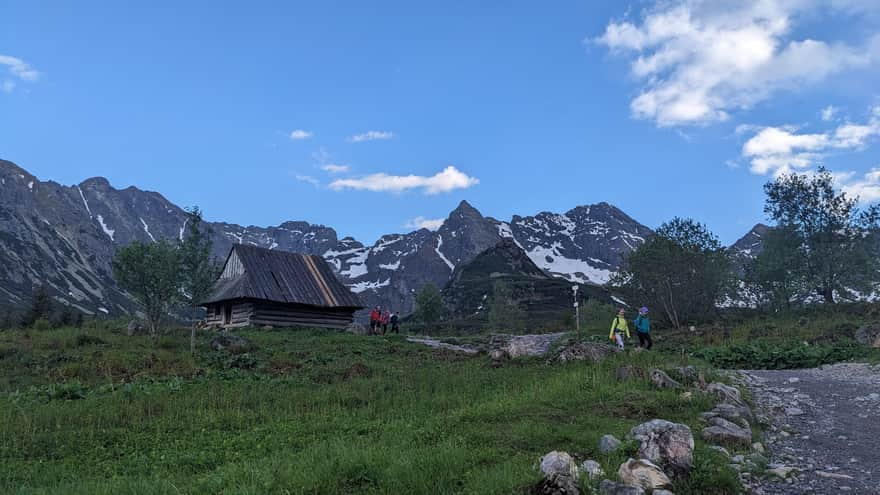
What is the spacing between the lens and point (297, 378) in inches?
677

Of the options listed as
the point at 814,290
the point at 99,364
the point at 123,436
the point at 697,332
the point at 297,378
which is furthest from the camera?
the point at 814,290

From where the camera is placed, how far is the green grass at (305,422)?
709 cm

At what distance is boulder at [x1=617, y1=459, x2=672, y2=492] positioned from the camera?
261 inches

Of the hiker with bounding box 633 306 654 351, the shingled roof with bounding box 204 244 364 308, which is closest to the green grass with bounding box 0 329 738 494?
the hiker with bounding box 633 306 654 351

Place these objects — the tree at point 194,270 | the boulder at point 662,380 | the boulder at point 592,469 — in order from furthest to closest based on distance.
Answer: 1. the tree at point 194,270
2. the boulder at point 662,380
3. the boulder at point 592,469

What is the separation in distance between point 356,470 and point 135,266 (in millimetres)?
22265

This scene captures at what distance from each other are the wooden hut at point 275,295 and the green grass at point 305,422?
63.0 ft

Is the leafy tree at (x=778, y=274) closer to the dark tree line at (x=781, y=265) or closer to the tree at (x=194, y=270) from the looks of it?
the dark tree line at (x=781, y=265)

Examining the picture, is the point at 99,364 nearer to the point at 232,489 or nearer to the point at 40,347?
the point at 40,347

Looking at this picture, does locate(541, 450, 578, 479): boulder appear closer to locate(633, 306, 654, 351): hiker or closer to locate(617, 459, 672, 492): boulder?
locate(617, 459, 672, 492): boulder

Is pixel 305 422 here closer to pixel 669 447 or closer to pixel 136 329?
pixel 669 447

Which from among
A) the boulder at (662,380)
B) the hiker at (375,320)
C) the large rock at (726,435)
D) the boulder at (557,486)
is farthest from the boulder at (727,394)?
Result: the hiker at (375,320)

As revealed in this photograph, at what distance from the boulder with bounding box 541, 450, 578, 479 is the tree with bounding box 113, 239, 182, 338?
22.6 metres

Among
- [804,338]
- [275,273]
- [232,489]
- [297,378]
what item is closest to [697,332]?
[804,338]
